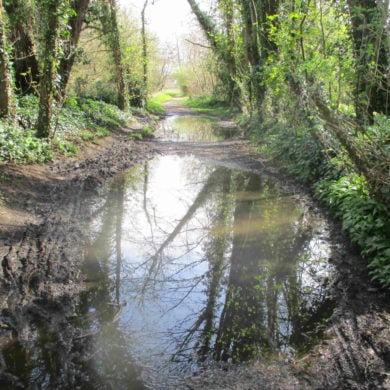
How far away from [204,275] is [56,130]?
27.1ft

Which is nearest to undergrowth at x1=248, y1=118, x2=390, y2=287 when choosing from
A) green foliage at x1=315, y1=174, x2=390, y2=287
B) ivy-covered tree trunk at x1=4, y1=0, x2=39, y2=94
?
green foliage at x1=315, y1=174, x2=390, y2=287

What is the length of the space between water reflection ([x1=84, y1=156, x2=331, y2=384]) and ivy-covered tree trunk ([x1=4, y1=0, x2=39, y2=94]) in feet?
23.5

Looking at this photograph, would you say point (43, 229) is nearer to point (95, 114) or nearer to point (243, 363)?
point (243, 363)

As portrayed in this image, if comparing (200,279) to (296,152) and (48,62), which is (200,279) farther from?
(48,62)

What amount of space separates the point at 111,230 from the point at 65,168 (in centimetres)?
391

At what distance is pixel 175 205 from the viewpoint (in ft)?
28.8

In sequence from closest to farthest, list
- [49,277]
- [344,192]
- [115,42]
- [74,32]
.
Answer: [49,277] → [344,192] → [74,32] → [115,42]

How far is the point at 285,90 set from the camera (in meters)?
10.4

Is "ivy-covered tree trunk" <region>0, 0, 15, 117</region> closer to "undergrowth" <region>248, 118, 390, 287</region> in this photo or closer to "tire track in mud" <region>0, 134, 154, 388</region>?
"tire track in mud" <region>0, 134, 154, 388</region>

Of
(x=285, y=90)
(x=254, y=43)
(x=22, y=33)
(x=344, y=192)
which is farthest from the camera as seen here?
(x=254, y=43)

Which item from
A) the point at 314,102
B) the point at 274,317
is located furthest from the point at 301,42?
the point at 274,317

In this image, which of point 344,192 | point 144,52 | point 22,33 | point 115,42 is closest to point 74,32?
point 22,33

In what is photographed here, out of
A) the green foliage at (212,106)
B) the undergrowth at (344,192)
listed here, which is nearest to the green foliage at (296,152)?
the undergrowth at (344,192)

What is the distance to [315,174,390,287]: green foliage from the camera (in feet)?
16.6
